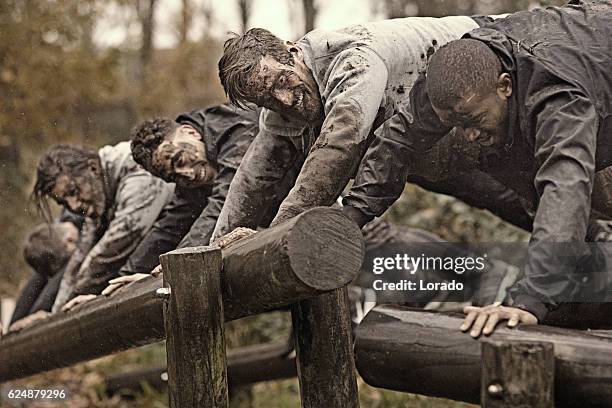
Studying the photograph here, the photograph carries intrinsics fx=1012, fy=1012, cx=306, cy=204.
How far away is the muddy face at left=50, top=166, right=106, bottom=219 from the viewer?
215 inches

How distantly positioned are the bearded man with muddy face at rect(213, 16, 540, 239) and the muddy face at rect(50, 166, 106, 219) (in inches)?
54.5

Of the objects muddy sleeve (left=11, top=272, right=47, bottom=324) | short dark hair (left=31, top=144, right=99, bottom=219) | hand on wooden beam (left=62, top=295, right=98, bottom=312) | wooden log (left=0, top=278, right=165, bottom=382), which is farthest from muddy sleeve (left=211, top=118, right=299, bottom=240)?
muddy sleeve (left=11, top=272, right=47, bottom=324)

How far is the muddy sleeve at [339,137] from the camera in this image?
3.62 m

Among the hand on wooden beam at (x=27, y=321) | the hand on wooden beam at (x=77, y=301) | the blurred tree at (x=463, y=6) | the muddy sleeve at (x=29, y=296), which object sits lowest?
A: the muddy sleeve at (x=29, y=296)

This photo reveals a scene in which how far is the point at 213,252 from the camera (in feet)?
10.9

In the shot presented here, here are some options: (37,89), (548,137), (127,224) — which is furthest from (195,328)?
(37,89)

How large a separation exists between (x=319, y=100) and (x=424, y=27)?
1.75 ft

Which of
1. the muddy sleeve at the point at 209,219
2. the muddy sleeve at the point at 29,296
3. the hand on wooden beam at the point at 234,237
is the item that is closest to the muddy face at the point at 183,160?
the muddy sleeve at the point at 209,219

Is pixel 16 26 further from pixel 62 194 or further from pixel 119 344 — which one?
pixel 119 344

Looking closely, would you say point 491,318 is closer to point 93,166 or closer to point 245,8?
point 93,166

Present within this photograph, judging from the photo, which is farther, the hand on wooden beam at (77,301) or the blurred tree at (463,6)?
the blurred tree at (463,6)

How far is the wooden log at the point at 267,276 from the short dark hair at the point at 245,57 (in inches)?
28.3

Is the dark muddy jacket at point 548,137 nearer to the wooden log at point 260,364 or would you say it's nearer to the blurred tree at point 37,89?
the wooden log at point 260,364

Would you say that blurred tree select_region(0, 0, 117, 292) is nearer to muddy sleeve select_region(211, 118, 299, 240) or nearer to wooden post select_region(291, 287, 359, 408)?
muddy sleeve select_region(211, 118, 299, 240)
